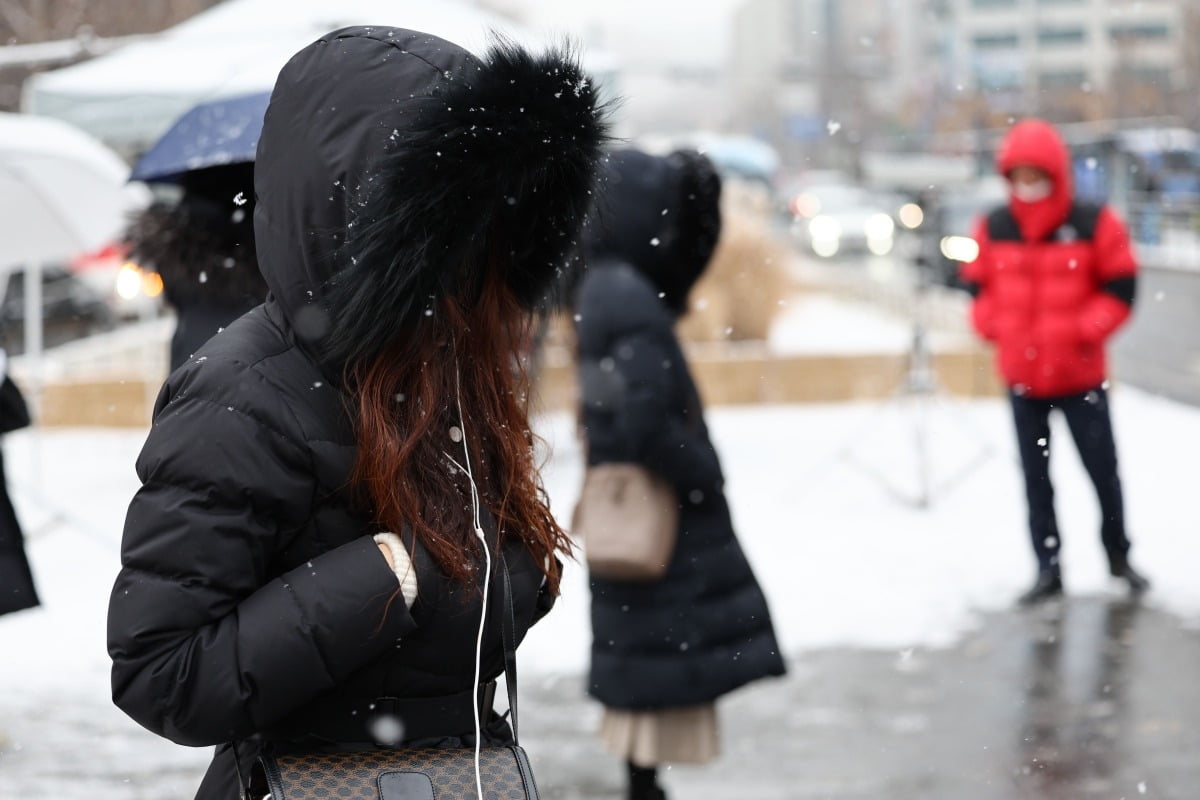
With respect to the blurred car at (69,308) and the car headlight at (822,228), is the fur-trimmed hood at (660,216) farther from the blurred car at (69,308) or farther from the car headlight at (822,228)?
the car headlight at (822,228)

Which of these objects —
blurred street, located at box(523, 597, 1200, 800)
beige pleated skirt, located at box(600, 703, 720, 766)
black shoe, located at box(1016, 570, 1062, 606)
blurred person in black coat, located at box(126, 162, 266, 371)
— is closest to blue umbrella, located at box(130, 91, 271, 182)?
blurred person in black coat, located at box(126, 162, 266, 371)

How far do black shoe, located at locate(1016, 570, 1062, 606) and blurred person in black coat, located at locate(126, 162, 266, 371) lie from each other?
12.5 feet

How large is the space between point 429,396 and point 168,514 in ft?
1.18

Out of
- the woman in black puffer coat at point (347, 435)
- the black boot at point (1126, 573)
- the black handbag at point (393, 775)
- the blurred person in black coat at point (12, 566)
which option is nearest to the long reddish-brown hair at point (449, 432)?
the woman in black puffer coat at point (347, 435)

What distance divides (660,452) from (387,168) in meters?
2.19

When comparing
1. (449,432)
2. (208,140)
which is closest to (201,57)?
(208,140)

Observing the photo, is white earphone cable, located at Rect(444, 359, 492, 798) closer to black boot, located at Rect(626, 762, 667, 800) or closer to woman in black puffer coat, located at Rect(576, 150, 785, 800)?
woman in black puffer coat, located at Rect(576, 150, 785, 800)

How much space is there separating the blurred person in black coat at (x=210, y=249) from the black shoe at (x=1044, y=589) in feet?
12.5

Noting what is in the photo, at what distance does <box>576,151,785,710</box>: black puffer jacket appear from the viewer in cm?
385

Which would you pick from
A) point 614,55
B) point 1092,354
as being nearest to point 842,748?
point 1092,354

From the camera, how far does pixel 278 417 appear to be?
175cm

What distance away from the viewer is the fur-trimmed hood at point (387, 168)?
5.78 ft

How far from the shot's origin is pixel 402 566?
179 centimetres

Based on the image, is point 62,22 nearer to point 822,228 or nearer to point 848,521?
point 848,521
